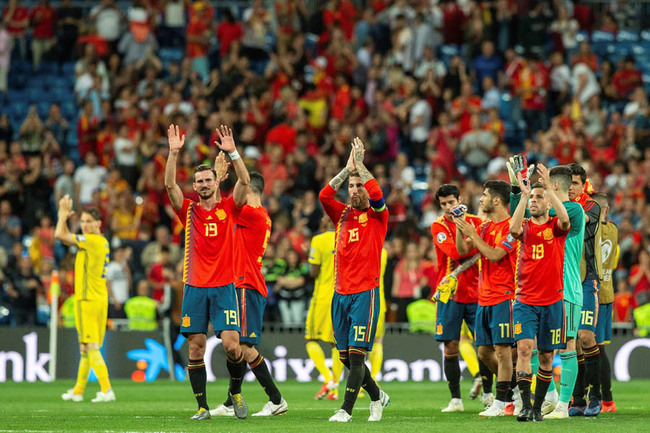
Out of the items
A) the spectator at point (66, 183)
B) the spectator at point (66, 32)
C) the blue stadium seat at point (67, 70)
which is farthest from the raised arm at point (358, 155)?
the spectator at point (66, 32)

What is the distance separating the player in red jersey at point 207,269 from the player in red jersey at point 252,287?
38cm

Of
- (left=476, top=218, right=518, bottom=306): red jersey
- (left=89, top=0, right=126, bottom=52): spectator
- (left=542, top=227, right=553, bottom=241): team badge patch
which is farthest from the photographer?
(left=89, top=0, right=126, bottom=52): spectator

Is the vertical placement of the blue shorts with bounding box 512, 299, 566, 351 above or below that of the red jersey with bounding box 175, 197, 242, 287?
below

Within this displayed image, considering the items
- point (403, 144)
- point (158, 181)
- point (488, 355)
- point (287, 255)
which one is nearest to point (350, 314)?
point (488, 355)

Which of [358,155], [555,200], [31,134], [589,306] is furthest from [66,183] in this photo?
[555,200]

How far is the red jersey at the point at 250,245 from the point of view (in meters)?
12.5

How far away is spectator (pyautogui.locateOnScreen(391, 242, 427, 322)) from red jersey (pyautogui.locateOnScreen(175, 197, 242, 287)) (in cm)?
853

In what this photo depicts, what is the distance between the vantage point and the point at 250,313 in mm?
12641

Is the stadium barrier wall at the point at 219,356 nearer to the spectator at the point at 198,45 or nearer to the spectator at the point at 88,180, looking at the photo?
the spectator at the point at 88,180

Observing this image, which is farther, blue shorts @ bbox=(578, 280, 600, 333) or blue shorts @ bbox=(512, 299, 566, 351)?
blue shorts @ bbox=(578, 280, 600, 333)

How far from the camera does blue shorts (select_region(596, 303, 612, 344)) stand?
41.2 ft

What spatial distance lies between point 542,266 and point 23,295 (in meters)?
12.1

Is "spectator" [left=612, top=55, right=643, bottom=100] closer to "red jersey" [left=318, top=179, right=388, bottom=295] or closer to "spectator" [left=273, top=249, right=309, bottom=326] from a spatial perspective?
"spectator" [left=273, top=249, right=309, bottom=326]

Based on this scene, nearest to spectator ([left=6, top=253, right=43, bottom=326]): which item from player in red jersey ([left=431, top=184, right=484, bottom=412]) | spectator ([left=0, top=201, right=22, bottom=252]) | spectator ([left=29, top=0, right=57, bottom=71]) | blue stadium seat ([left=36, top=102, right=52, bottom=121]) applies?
spectator ([left=0, top=201, right=22, bottom=252])
